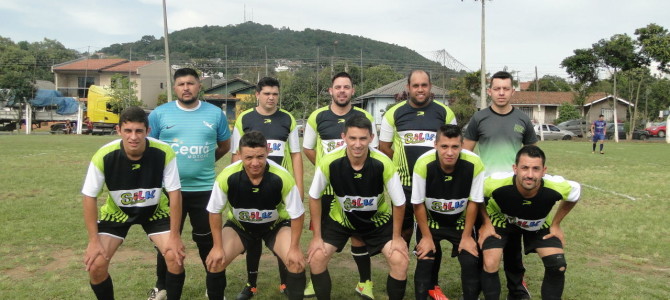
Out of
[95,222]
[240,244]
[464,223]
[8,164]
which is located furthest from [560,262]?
[8,164]

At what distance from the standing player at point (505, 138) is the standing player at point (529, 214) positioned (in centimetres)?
33

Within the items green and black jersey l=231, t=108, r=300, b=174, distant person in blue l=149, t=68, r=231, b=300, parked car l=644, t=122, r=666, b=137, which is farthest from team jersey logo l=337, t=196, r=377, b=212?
parked car l=644, t=122, r=666, b=137

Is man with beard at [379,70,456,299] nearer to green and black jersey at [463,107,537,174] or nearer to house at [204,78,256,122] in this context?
green and black jersey at [463,107,537,174]

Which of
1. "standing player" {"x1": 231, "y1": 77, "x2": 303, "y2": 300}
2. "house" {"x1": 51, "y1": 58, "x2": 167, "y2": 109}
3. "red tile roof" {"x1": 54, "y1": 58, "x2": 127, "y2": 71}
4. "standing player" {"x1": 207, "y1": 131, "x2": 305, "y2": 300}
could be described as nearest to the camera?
"standing player" {"x1": 207, "y1": 131, "x2": 305, "y2": 300}

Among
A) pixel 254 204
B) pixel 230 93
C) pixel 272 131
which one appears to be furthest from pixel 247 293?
pixel 230 93

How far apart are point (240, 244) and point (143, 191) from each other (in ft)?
3.19

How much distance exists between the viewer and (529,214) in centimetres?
418

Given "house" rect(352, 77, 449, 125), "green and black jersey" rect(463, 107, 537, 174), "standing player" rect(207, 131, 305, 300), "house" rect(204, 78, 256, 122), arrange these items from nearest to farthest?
1. "standing player" rect(207, 131, 305, 300)
2. "green and black jersey" rect(463, 107, 537, 174)
3. "house" rect(352, 77, 449, 125)
4. "house" rect(204, 78, 256, 122)

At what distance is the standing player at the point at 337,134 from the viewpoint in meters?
4.72

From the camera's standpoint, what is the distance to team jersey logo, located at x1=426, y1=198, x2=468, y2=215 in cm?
431

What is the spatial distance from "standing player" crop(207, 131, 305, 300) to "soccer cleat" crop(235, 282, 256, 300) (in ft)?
1.58

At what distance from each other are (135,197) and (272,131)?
1.49 meters

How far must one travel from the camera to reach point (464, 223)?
4.42 metres

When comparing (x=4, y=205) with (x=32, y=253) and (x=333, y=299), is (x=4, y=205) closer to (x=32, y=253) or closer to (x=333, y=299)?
(x=32, y=253)
